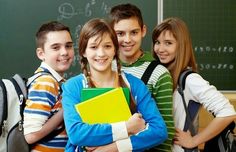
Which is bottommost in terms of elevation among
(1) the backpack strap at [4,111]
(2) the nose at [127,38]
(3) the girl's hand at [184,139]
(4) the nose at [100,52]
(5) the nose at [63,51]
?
(3) the girl's hand at [184,139]

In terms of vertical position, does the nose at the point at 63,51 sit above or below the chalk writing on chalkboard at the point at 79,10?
below

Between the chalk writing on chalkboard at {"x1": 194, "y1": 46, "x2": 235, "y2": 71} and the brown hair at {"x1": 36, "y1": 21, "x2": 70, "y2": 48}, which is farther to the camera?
the chalk writing on chalkboard at {"x1": 194, "y1": 46, "x2": 235, "y2": 71}

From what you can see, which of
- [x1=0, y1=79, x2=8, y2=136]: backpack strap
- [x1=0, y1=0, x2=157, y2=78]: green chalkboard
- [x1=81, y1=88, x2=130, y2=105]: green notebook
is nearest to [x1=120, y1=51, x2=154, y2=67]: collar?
[x1=81, y1=88, x2=130, y2=105]: green notebook

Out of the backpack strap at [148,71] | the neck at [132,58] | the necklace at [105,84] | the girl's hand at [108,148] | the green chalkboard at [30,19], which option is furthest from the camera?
the green chalkboard at [30,19]

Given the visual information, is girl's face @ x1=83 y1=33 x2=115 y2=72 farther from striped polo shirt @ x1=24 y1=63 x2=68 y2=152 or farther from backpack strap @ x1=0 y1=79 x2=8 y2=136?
backpack strap @ x1=0 y1=79 x2=8 y2=136

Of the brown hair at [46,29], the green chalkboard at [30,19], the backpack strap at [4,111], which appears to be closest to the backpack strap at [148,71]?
the brown hair at [46,29]

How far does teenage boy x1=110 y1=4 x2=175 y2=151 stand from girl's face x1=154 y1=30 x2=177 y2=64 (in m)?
0.12

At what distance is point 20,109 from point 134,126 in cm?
56

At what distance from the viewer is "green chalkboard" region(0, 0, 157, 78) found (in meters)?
2.71

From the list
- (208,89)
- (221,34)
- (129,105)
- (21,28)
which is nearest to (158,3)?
(221,34)

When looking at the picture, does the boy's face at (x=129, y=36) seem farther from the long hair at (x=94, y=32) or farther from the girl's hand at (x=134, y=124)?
the girl's hand at (x=134, y=124)

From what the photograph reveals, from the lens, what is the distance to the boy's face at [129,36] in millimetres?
1639

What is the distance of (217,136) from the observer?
169cm

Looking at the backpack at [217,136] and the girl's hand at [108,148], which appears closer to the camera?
the girl's hand at [108,148]
